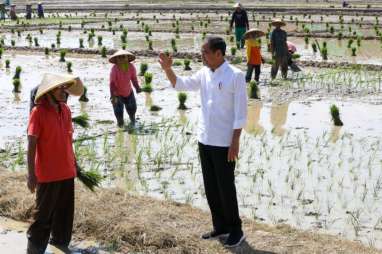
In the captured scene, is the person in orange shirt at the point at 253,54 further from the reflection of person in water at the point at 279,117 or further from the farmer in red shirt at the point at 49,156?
the farmer in red shirt at the point at 49,156

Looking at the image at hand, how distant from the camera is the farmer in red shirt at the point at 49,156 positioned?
458 cm

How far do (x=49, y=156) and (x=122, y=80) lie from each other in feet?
15.6

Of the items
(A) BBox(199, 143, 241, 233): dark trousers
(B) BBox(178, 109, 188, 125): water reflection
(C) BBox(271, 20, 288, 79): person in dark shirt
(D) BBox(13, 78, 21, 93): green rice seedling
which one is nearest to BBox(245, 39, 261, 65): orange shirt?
(C) BBox(271, 20, 288, 79): person in dark shirt

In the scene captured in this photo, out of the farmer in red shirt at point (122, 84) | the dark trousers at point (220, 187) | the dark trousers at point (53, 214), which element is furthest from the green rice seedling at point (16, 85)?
the dark trousers at point (220, 187)

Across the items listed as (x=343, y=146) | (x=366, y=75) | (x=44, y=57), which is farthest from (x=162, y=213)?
(x=44, y=57)

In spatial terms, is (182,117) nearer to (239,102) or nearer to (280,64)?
(280,64)

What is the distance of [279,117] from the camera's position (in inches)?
400

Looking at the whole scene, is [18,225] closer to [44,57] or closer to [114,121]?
[114,121]

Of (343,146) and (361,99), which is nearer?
(343,146)

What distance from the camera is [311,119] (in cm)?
985

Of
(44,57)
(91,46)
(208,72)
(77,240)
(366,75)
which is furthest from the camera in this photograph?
(91,46)

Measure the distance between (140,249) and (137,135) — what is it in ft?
13.6

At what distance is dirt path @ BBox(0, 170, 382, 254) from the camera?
475cm

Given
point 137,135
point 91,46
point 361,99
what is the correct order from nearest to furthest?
point 137,135, point 361,99, point 91,46
